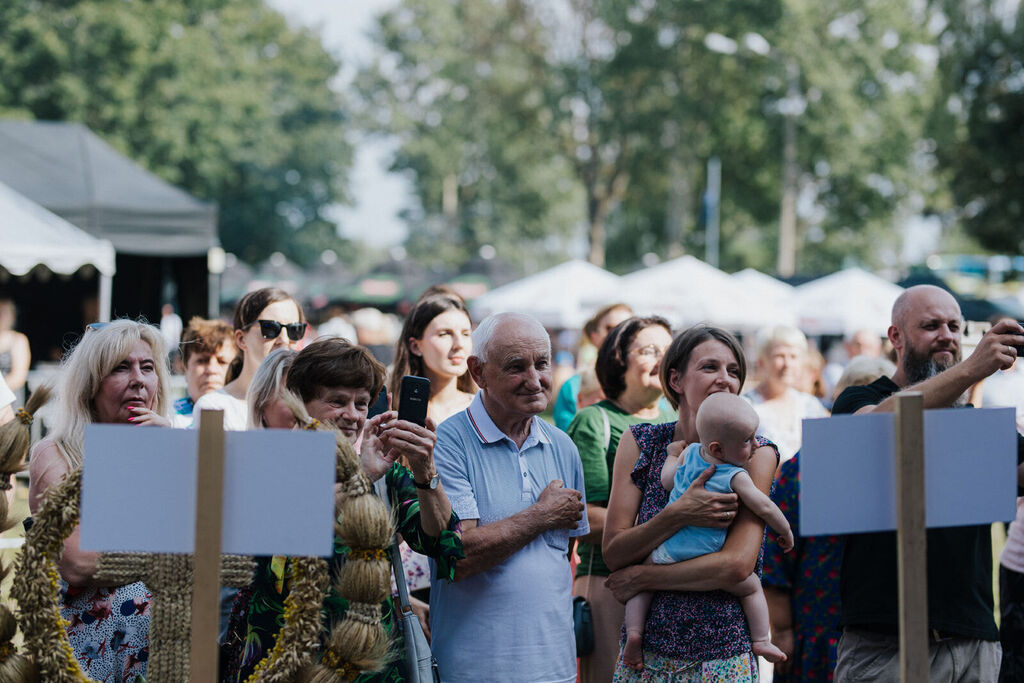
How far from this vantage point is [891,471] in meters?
2.66

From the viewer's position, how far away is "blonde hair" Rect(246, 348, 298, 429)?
3.16 meters

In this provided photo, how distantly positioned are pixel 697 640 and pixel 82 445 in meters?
1.89

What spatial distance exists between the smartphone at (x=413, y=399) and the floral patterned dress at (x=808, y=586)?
1.45m

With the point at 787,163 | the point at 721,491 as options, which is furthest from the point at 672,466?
the point at 787,163

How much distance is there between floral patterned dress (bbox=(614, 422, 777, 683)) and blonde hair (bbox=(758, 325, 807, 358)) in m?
3.11

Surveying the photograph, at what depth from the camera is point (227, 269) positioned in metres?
32.2

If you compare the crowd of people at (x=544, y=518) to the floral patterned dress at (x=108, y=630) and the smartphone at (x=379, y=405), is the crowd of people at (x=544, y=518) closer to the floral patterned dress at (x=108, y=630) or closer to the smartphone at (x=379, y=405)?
the floral patterned dress at (x=108, y=630)

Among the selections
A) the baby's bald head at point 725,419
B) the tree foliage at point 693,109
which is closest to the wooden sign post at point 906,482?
the baby's bald head at point 725,419

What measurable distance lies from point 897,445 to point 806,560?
1296 mm

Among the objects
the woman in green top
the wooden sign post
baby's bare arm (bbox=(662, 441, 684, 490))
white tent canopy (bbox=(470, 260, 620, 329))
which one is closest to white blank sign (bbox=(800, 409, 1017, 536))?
the wooden sign post

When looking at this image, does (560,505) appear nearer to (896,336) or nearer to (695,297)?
(896,336)

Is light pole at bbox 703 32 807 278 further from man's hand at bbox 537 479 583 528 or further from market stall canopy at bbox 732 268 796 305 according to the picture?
man's hand at bbox 537 479 583 528

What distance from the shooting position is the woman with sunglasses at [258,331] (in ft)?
15.2

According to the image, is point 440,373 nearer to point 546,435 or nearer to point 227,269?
point 546,435
